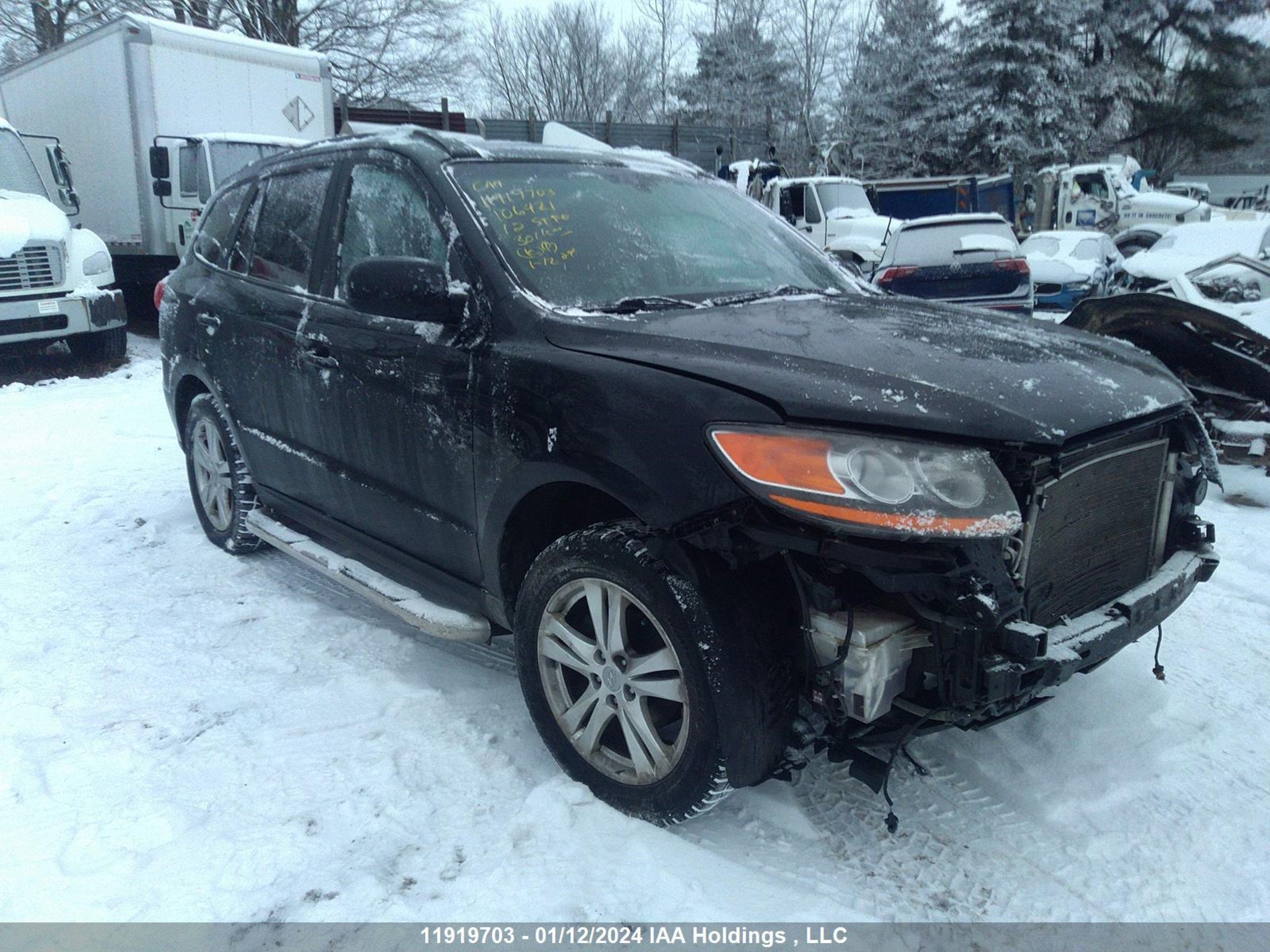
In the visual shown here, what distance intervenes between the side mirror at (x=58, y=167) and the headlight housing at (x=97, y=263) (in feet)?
4.73

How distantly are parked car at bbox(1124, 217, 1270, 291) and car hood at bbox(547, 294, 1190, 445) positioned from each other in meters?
8.39

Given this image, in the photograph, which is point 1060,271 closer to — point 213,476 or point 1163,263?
point 1163,263

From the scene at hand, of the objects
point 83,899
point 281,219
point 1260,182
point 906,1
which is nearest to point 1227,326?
point 281,219

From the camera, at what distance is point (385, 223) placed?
129 inches

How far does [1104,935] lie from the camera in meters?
2.18

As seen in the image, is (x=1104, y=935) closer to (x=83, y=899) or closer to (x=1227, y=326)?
(x=83, y=899)

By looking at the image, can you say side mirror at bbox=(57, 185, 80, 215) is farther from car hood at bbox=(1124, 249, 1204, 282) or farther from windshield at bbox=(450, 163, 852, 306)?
car hood at bbox=(1124, 249, 1204, 282)

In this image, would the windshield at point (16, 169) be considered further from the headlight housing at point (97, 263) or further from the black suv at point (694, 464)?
the black suv at point (694, 464)

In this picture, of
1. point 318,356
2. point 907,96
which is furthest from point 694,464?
point 907,96

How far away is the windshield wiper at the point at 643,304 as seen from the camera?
8.91 feet

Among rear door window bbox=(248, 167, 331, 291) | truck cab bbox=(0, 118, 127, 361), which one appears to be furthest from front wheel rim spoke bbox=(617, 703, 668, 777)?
truck cab bbox=(0, 118, 127, 361)

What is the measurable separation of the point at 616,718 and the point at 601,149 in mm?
2259

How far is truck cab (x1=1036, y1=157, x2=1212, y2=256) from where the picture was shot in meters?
21.4

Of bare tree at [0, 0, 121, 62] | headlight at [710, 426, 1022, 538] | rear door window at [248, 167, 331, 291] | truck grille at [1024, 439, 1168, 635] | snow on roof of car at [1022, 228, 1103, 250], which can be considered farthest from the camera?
bare tree at [0, 0, 121, 62]
